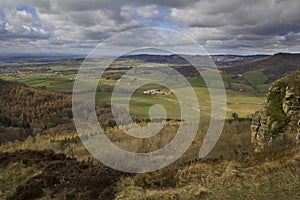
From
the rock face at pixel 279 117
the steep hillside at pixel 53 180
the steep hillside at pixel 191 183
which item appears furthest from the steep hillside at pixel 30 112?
→ the steep hillside at pixel 191 183

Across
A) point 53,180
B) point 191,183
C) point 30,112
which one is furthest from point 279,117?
point 30,112

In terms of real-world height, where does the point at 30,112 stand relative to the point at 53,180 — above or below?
below

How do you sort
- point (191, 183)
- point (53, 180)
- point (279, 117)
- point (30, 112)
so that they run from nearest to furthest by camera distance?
1. point (191, 183)
2. point (53, 180)
3. point (279, 117)
4. point (30, 112)

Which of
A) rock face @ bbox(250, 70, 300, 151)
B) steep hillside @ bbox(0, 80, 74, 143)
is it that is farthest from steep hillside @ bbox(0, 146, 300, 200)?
steep hillside @ bbox(0, 80, 74, 143)

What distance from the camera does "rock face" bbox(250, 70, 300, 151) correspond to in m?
22.3

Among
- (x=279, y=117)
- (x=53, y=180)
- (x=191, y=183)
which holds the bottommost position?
(x=53, y=180)

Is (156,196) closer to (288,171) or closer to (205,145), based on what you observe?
(288,171)

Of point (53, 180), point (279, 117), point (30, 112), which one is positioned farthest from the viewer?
point (30, 112)

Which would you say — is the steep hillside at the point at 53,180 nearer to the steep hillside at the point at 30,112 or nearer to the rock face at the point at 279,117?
the rock face at the point at 279,117

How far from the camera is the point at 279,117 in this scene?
23.9m

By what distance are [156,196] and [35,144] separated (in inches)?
2457

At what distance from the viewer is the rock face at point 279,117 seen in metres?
22.3

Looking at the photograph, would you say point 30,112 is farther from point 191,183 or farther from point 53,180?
point 191,183

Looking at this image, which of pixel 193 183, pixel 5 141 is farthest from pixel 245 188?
pixel 5 141
